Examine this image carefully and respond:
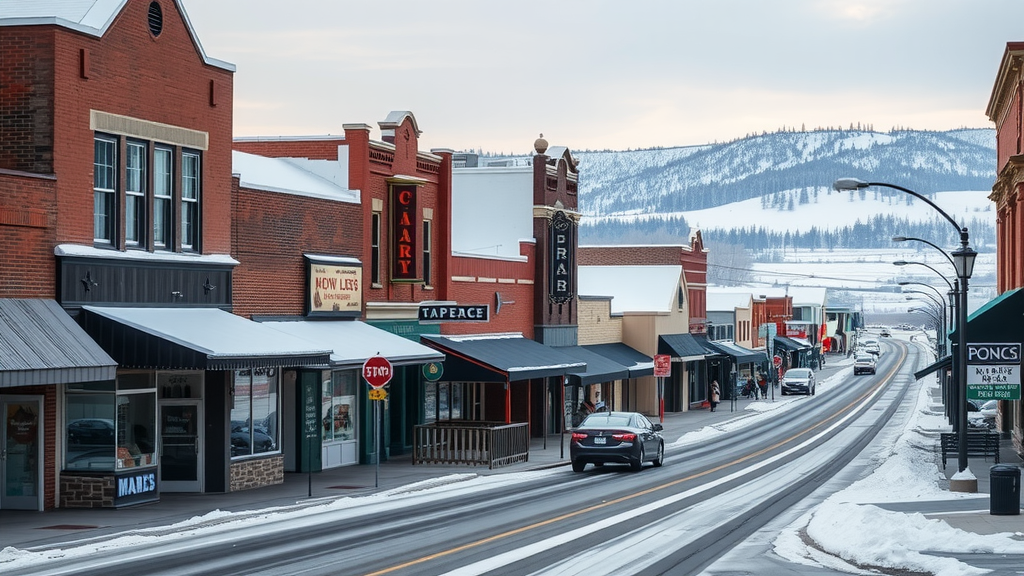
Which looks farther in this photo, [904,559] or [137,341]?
[137,341]

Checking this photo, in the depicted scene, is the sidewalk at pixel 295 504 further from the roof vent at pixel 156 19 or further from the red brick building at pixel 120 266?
the roof vent at pixel 156 19

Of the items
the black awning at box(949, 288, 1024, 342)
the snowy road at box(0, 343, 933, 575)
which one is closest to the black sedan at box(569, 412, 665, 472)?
the snowy road at box(0, 343, 933, 575)

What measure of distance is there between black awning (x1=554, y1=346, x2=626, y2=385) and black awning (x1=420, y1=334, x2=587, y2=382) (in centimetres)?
225

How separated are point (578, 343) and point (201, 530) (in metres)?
35.1

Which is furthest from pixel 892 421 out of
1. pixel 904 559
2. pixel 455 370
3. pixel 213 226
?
pixel 904 559

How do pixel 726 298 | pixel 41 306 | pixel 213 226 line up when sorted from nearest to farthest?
pixel 41 306 → pixel 213 226 → pixel 726 298

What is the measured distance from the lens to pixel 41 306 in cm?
2284

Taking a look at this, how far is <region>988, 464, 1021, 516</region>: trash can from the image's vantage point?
71.9 feet

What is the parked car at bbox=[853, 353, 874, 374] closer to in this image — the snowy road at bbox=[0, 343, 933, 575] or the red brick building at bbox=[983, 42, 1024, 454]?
the red brick building at bbox=[983, 42, 1024, 454]

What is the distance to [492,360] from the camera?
38.4m

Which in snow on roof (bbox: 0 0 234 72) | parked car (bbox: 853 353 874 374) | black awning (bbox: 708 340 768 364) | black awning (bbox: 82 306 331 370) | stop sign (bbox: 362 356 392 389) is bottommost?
parked car (bbox: 853 353 874 374)

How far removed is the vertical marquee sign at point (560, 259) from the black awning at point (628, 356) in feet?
19.2

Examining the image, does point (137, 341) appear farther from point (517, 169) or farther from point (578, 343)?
point (578, 343)

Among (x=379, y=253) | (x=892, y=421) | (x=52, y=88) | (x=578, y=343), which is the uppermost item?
(x=52, y=88)
